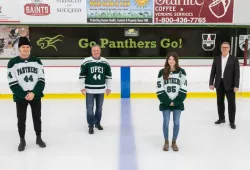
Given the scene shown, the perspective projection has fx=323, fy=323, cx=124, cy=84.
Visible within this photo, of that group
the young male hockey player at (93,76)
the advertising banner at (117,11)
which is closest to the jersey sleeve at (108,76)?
the young male hockey player at (93,76)

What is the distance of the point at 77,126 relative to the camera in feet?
16.4

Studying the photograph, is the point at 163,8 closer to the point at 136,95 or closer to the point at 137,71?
the point at 137,71

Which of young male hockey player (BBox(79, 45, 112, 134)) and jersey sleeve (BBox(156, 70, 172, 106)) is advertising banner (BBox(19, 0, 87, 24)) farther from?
jersey sleeve (BBox(156, 70, 172, 106))

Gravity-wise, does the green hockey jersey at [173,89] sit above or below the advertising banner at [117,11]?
below

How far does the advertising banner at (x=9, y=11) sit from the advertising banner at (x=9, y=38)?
19 cm

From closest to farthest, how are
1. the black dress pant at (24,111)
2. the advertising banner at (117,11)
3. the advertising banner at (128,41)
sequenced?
the black dress pant at (24,111) → the advertising banner at (117,11) → the advertising banner at (128,41)

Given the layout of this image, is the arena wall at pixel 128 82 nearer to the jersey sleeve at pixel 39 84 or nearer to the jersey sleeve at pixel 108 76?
the jersey sleeve at pixel 108 76

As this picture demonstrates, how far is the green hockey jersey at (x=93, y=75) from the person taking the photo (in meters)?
4.41

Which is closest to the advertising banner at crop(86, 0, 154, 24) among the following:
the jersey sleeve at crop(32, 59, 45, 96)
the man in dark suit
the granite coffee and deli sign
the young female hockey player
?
the granite coffee and deli sign

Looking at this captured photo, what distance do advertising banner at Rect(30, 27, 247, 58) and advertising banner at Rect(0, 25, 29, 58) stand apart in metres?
0.28

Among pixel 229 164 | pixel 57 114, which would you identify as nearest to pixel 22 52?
pixel 57 114

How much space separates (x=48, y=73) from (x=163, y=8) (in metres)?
3.50

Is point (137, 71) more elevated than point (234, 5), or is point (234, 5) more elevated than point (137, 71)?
point (234, 5)

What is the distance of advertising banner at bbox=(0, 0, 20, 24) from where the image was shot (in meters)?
8.33
